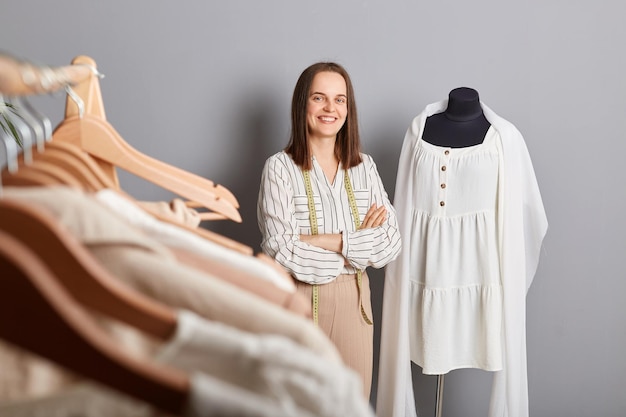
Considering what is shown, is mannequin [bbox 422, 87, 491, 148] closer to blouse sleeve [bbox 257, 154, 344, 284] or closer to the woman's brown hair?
the woman's brown hair

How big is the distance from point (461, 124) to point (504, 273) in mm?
582

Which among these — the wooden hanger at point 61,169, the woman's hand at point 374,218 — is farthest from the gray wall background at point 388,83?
the wooden hanger at point 61,169

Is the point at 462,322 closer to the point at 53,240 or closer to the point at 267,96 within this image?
the point at 267,96

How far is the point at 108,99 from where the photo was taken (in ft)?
11.7

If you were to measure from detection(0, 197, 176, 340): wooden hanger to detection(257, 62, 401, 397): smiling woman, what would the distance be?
2014mm

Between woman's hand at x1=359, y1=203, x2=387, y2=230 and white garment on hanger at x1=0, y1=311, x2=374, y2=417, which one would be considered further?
woman's hand at x1=359, y1=203, x2=387, y2=230

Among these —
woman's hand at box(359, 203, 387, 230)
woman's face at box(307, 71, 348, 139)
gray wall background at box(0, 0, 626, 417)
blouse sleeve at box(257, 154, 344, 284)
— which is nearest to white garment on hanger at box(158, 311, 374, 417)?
blouse sleeve at box(257, 154, 344, 284)

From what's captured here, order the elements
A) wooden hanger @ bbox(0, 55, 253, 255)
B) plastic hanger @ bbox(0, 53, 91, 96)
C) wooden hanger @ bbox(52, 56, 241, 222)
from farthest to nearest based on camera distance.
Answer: wooden hanger @ bbox(52, 56, 241, 222) → wooden hanger @ bbox(0, 55, 253, 255) → plastic hanger @ bbox(0, 53, 91, 96)

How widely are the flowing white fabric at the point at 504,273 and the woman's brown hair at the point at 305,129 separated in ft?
0.71

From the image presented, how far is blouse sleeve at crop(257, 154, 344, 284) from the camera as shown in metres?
2.98

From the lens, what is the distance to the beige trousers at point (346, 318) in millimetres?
3084

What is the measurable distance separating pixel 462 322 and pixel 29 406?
2.39m

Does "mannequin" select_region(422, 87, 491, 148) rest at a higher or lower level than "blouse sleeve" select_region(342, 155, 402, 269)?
higher

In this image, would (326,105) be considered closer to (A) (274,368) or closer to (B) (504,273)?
(B) (504,273)
